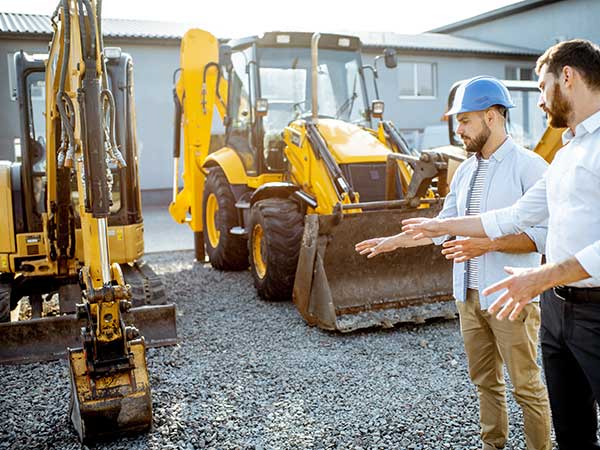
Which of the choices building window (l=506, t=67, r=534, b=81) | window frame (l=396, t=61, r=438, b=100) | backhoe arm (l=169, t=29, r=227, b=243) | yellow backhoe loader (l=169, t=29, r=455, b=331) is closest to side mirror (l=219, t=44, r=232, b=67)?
yellow backhoe loader (l=169, t=29, r=455, b=331)

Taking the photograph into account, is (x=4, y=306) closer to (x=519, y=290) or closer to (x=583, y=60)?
(x=519, y=290)

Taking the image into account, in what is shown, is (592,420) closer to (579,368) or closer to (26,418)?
(579,368)

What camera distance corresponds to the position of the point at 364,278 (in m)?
6.01

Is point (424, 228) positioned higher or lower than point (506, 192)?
lower

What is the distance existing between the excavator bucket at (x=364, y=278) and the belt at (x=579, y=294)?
3.20 m

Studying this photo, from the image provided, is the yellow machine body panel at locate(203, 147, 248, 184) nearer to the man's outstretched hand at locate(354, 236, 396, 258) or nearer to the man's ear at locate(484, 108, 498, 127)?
the man's outstretched hand at locate(354, 236, 396, 258)

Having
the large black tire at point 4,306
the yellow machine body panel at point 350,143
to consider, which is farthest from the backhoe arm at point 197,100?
the large black tire at point 4,306

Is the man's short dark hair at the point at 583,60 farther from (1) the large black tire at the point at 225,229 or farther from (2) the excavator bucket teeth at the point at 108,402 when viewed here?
(1) the large black tire at the point at 225,229

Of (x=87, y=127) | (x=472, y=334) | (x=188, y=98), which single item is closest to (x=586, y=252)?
(x=472, y=334)

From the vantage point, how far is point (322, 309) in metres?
5.59

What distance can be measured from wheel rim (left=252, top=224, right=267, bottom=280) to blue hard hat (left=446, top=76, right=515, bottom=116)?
392cm

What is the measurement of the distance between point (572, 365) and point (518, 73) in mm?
22938

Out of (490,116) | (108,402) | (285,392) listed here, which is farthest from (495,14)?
(108,402)

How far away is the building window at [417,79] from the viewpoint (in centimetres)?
2189
